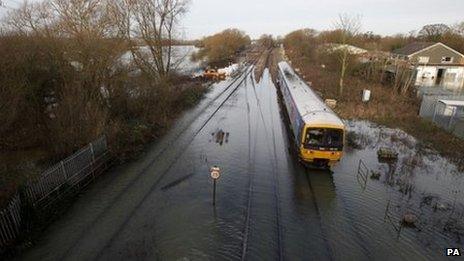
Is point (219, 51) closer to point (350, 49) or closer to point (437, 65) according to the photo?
point (350, 49)

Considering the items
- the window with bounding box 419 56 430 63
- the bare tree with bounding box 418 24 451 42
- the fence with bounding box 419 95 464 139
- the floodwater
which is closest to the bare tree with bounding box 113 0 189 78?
the floodwater

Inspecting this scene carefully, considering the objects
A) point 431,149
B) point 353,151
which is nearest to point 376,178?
point 353,151

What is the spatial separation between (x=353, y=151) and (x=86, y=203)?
15009mm

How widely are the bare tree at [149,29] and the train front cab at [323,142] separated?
17856 mm

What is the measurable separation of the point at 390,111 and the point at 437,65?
23.4 m

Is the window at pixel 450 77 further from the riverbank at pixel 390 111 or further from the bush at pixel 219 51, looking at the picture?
the bush at pixel 219 51

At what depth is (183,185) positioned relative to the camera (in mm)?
15750

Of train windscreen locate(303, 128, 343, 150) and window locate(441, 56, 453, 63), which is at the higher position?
window locate(441, 56, 453, 63)

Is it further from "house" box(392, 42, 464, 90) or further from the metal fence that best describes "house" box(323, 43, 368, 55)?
the metal fence

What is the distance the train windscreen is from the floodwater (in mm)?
1608

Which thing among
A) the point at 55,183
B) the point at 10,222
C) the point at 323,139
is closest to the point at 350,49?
Answer: the point at 323,139

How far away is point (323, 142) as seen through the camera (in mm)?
16625

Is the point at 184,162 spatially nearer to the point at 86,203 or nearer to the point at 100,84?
the point at 86,203

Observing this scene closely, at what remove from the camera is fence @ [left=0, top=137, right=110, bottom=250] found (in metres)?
10.8
